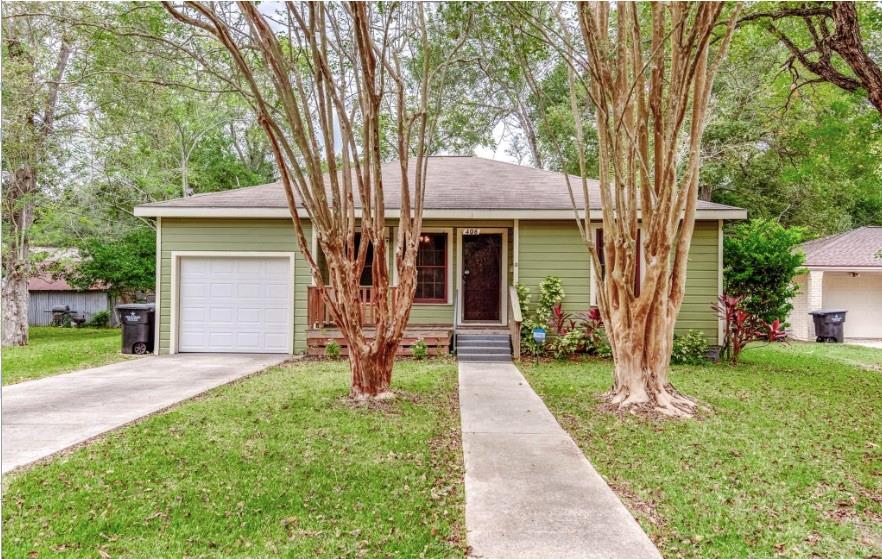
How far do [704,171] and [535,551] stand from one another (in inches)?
616

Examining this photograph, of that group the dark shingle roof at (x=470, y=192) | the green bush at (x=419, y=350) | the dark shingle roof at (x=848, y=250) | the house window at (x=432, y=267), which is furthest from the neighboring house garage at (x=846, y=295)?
the green bush at (x=419, y=350)

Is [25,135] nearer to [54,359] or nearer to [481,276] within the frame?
[54,359]

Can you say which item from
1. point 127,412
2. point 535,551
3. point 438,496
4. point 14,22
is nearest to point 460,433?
point 438,496

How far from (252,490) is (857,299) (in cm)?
1767

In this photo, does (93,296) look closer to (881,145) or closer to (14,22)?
(14,22)

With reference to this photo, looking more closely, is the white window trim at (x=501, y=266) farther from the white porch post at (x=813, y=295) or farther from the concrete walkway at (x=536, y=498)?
the white porch post at (x=813, y=295)

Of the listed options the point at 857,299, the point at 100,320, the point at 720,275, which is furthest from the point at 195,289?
the point at 857,299

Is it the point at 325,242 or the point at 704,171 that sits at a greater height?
the point at 704,171

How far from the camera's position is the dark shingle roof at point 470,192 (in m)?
9.51

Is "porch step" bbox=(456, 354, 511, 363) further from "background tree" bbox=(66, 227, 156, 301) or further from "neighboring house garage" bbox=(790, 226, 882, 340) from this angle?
"background tree" bbox=(66, 227, 156, 301)

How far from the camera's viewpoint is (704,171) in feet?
49.9

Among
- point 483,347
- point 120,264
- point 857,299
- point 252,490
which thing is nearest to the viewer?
point 252,490

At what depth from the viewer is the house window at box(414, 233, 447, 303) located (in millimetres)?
10508

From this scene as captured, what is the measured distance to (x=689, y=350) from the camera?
29.6 feet
